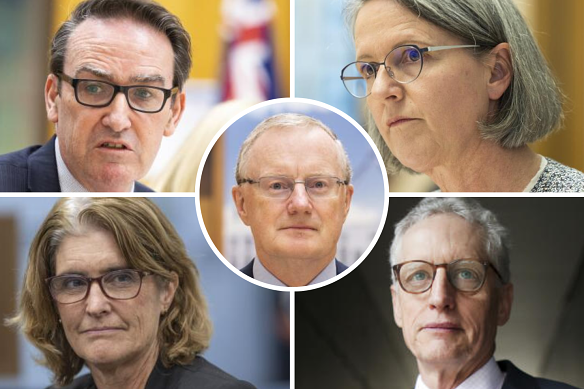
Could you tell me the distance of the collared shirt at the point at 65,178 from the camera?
4.91 m

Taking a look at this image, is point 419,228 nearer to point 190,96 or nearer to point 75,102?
point 190,96

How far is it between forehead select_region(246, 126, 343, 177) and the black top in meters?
0.87

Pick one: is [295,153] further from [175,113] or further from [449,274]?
[449,274]

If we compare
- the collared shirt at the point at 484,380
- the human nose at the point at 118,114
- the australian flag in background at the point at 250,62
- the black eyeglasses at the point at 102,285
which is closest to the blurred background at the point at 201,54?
the australian flag in background at the point at 250,62

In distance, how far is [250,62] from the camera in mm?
4977

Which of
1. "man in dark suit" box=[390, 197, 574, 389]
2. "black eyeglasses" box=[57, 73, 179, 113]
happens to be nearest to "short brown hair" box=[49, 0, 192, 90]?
"black eyeglasses" box=[57, 73, 179, 113]

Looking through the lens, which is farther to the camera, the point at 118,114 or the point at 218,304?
the point at 218,304

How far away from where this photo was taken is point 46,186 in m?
4.91

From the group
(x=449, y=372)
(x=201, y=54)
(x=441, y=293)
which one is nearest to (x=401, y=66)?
(x=201, y=54)

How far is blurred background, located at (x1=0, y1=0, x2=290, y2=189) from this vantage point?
4.93 meters

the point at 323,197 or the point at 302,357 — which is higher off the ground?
the point at 323,197

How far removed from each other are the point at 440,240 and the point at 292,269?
0.64 meters

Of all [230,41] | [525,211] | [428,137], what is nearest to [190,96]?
[230,41]

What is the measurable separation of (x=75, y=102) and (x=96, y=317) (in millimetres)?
904
